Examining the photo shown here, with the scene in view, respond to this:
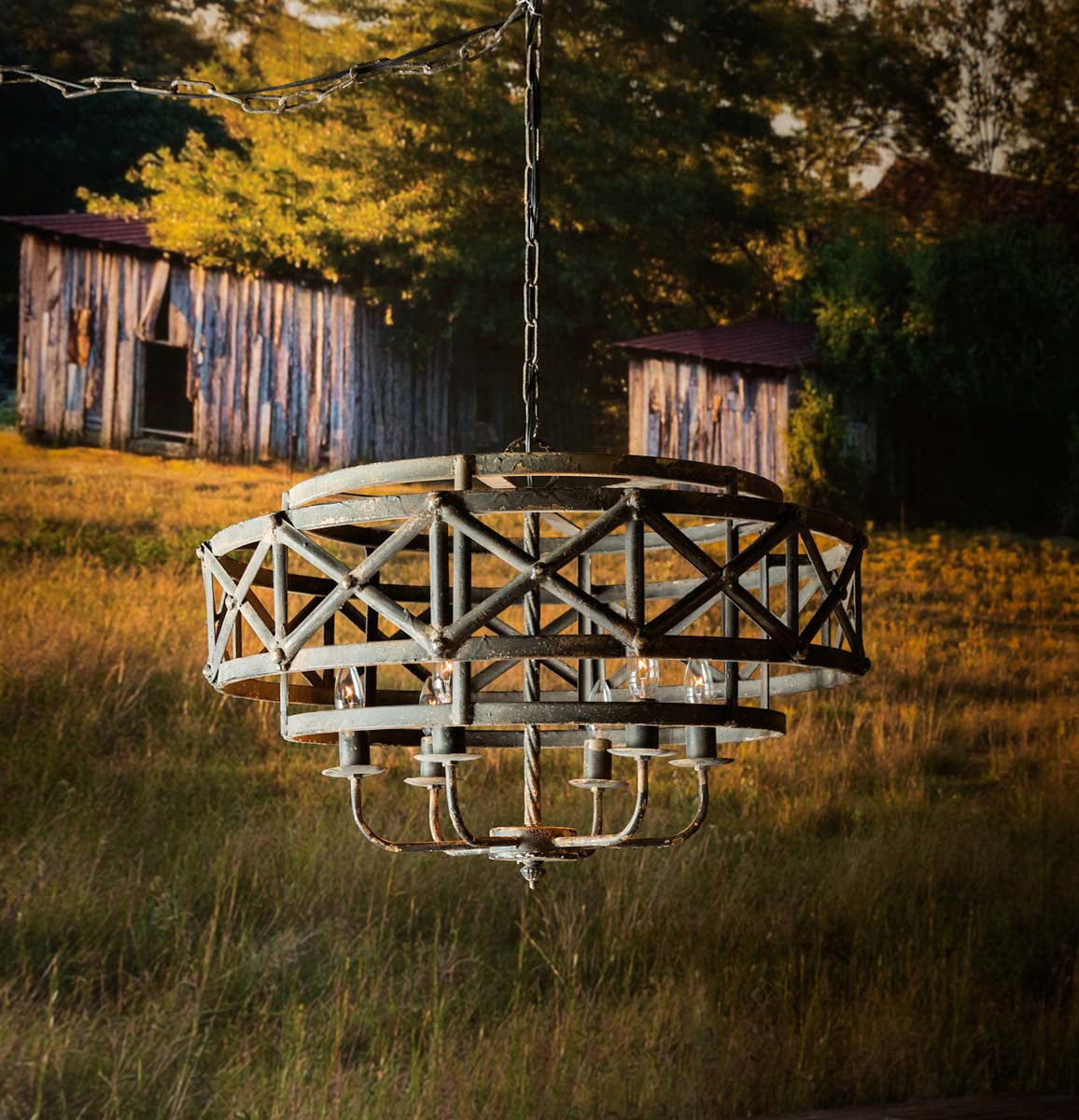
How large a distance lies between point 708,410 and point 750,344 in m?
0.23

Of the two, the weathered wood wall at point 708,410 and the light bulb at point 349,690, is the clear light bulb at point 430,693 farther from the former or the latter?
the weathered wood wall at point 708,410

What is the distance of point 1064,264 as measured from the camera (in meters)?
4.72

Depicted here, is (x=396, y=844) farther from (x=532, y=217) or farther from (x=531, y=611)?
(x=532, y=217)

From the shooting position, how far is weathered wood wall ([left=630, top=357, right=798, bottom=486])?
15.5ft

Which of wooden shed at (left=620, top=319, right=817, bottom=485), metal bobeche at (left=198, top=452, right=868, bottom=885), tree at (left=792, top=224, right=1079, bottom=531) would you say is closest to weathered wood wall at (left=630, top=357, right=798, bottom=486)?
wooden shed at (left=620, top=319, right=817, bottom=485)

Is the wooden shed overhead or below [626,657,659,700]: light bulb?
overhead

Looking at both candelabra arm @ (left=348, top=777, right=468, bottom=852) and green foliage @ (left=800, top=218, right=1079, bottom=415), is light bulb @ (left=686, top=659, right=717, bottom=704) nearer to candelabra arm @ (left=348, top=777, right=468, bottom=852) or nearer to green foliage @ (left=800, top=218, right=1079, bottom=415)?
candelabra arm @ (left=348, top=777, right=468, bottom=852)

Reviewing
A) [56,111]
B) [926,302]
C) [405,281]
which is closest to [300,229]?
[405,281]

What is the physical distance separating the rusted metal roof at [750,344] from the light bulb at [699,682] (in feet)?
11.2

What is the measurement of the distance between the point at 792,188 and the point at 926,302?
1.75 ft

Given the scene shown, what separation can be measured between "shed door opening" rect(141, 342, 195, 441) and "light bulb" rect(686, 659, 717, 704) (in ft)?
11.0

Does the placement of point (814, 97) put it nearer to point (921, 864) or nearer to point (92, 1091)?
point (921, 864)

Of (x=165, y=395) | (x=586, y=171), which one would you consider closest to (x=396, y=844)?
(x=165, y=395)

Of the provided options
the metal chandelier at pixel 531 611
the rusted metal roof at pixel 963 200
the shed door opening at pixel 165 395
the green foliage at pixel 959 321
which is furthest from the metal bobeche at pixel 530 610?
the rusted metal roof at pixel 963 200
